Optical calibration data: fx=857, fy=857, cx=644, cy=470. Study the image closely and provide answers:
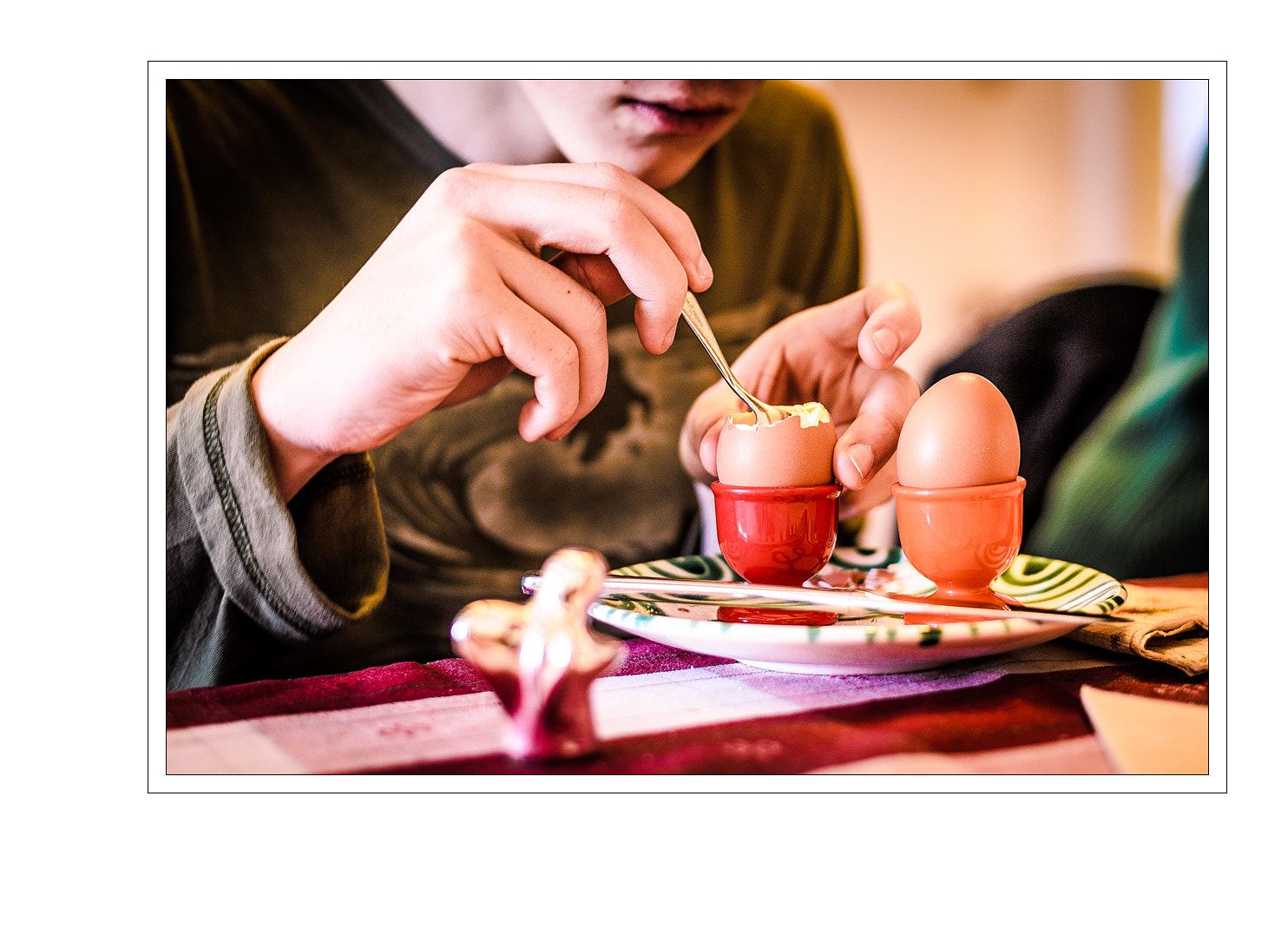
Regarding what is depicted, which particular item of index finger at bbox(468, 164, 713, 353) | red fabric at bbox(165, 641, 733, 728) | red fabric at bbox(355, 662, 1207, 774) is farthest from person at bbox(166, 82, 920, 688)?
red fabric at bbox(355, 662, 1207, 774)

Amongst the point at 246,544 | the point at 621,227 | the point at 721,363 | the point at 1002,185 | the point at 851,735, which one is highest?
the point at 1002,185

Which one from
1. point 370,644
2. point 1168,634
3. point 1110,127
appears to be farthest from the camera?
point 1110,127

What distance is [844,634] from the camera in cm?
60

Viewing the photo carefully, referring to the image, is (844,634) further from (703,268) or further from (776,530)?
(703,268)

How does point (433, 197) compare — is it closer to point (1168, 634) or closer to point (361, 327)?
point (361, 327)

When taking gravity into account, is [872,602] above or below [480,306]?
below

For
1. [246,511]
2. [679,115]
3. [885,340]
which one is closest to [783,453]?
[885,340]

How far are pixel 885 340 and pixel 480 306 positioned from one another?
41 cm

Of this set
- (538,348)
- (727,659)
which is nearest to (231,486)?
(538,348)

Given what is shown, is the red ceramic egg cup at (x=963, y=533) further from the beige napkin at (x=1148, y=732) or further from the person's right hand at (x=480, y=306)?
the person's right hand at (x=480, y=306)

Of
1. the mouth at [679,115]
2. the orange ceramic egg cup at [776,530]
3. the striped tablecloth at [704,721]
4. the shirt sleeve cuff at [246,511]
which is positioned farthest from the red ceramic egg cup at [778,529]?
the mouth at [679,115]

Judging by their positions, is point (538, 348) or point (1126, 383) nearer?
point (538, 348)
